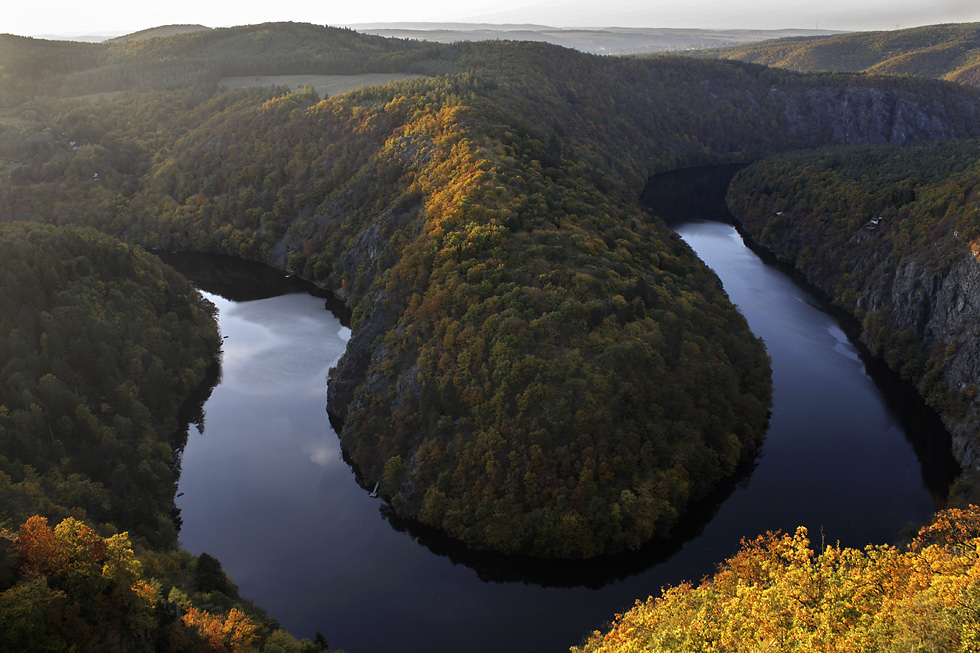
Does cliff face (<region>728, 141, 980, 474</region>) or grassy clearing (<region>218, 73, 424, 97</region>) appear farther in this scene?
grassy clearing (<region>218, 73, 424, 97</region>)

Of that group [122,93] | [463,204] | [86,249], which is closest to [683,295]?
[463,204]

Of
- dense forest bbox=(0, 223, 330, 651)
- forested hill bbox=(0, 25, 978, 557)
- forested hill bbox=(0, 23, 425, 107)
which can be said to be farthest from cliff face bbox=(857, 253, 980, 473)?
forested hill bbox=(0, 23, 425, 107)

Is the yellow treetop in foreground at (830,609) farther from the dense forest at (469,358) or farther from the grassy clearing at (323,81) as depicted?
the grassy clearing at (323,81)


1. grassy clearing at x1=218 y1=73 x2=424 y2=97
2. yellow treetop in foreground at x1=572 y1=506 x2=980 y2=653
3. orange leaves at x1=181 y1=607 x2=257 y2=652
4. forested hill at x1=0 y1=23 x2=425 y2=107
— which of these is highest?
forested hill at x1=0 y1=23 x2=425 y2=107

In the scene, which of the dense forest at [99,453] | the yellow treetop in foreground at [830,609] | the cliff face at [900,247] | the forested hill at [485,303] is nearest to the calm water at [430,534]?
the forested hill at [485,303]

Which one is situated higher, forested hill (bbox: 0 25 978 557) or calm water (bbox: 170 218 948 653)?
forested hill (bbox: 0 25 978 557)

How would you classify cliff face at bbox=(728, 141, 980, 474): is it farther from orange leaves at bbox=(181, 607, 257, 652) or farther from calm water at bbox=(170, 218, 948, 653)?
orange leaves at bbox=(181, 607, 257, 652)

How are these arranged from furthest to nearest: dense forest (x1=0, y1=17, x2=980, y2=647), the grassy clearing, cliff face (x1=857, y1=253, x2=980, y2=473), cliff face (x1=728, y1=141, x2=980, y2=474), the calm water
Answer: the grassy clearing < cliff face (x1=728, y1=141, x2=980, y2=474) < cliff face (x1=857, y1=253, x2=980, y2=473) < dense forest (x1=0, y1=17, x2=980, y2=647) < the calm water

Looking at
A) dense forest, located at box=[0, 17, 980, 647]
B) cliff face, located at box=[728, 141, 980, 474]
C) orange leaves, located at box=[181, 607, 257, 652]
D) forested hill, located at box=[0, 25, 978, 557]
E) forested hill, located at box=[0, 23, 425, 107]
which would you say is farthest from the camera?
forested hill, located at box=[0, 23, 425, 107]
